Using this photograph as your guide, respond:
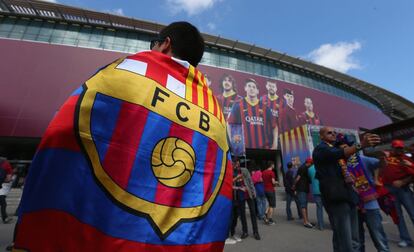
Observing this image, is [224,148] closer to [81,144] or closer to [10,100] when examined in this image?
[81,144]

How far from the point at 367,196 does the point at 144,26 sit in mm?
24911

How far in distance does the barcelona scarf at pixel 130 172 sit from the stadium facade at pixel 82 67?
786 inches

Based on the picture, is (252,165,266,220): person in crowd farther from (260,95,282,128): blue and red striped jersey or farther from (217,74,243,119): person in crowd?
(260,95,282,128): blue and red striped jersey

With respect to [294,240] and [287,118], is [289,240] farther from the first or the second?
[287,118]

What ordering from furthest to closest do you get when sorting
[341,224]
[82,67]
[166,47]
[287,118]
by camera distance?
[287,118]
[82,67]
[341,224]
[166,47]

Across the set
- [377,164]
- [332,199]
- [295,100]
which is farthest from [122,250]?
[295,100]

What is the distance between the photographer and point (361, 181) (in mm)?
3447

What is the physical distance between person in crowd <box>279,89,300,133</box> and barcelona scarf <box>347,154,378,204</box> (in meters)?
20.6

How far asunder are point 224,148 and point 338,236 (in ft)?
8.45

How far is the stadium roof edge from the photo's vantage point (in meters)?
21.2

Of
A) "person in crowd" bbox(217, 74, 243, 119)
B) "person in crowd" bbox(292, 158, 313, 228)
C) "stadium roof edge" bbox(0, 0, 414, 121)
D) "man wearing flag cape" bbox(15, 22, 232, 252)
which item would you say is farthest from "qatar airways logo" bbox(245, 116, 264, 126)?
"man wearing flag cape" bbox(15, 22, 232, 252)

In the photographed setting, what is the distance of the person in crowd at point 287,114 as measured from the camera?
78.1 feet

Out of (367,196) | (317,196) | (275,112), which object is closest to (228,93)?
(275,112)

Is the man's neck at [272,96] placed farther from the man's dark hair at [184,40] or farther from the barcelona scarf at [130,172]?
the barcelona scarf at [130,172]
